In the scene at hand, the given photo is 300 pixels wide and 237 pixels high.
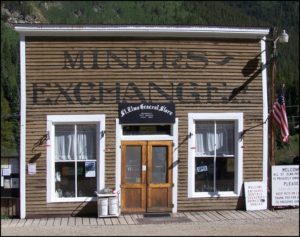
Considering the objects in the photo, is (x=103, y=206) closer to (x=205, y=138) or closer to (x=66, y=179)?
(x=66, y=179)

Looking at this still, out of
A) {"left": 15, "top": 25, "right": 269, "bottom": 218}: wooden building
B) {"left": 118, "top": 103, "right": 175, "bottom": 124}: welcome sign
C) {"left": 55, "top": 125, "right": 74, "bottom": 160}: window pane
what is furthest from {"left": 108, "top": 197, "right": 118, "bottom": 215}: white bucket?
{"left": 118, "top": 103, "right": 175, "bottom": 124}: welcome sign

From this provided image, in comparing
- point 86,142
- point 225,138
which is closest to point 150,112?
point 86,142

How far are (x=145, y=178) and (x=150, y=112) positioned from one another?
5.78 ft

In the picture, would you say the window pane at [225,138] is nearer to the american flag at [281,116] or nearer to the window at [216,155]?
the window at [216,155]

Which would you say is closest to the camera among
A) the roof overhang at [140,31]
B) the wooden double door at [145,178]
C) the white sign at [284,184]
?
the roof overhang at [140,31]

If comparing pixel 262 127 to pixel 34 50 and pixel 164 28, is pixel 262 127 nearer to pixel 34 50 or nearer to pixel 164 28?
pixel 164 28

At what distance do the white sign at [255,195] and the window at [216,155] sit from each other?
28 cm

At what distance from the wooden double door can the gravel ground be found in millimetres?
1533

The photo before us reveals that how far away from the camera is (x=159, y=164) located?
50.8 feet

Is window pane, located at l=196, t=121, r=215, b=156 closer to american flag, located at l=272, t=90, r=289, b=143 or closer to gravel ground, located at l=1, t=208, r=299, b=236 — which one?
american flag, located at l=272, t=90, r=289, b=143

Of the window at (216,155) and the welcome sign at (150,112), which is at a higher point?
the welcome sign at (150,112)

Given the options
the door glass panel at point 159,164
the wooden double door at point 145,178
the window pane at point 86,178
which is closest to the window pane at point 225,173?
the wooden double door at point 145,178

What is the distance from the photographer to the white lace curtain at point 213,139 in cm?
1574

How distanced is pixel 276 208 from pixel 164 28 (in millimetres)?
5749
